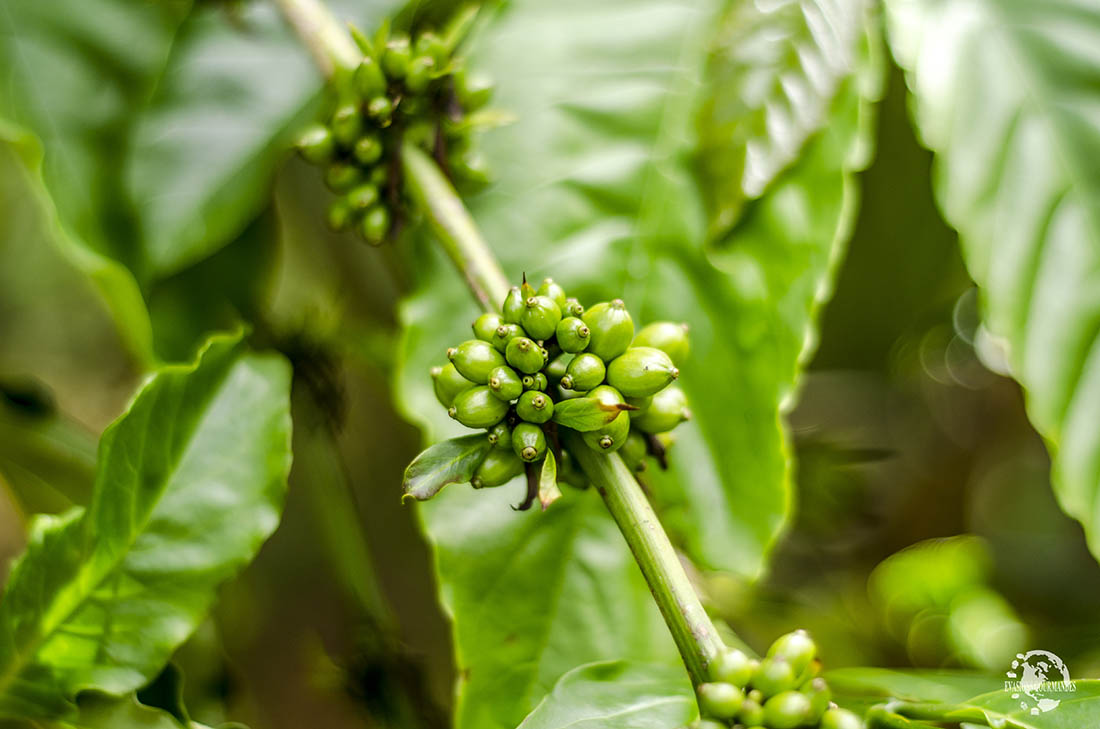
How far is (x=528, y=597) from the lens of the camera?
1.63 feet

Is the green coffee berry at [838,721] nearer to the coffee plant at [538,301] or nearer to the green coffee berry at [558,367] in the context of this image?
the coffee plant at [538,301]

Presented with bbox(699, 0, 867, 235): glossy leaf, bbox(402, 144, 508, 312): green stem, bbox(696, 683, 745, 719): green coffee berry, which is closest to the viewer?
bbox(696, 683, 745, 719): green coffee berry

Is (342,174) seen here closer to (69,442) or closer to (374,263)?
(69,442)

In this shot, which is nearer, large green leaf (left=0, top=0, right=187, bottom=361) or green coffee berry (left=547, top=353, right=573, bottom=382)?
green coffee berry (left=547, top=353, right=573, bottom=382)

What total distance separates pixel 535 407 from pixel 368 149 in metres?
0.21

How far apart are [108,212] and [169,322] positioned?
101mm

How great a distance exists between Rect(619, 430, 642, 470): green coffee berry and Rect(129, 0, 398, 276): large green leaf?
0.41 meters

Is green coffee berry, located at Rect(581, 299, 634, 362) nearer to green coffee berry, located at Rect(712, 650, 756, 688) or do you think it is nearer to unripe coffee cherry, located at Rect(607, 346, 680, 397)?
unripe coffee cherry, located at Rect(607, 346, 680, 397)

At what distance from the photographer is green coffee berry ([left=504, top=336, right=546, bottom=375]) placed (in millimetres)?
352

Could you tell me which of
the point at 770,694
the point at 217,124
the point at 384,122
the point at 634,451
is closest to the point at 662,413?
the point at 634,451

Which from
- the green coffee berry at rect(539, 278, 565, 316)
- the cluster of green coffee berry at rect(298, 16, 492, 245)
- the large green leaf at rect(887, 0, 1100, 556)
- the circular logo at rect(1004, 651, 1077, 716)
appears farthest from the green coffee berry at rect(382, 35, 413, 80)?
the circular logo at rect(1004, 651, 1077, 716)

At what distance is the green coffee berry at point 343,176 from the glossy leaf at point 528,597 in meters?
0.19

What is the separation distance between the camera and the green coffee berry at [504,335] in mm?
363

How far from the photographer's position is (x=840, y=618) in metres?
1.09
